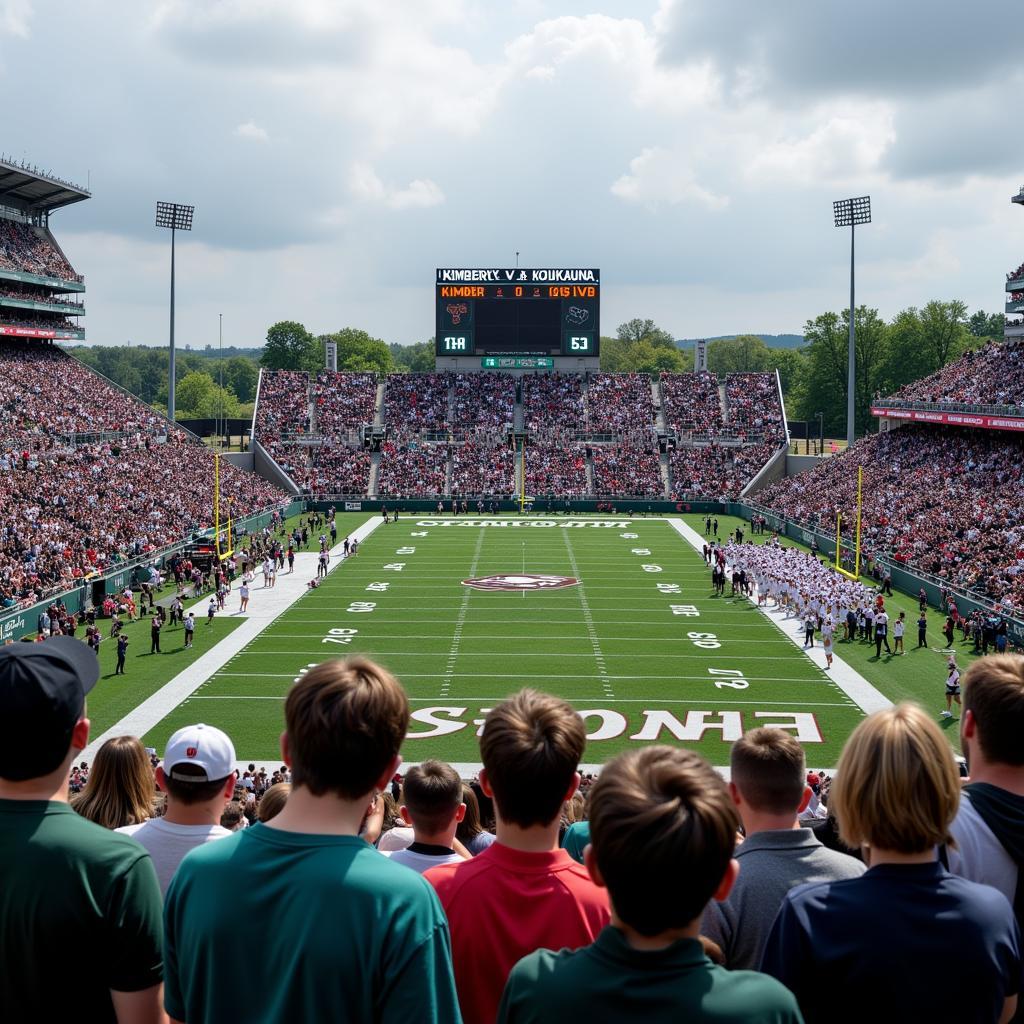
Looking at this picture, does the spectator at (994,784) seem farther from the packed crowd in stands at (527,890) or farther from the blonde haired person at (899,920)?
the blonde haired person at (899,920)

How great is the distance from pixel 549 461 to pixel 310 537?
61.2 feet

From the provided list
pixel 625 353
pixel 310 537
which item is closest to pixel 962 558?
pixel 310 537

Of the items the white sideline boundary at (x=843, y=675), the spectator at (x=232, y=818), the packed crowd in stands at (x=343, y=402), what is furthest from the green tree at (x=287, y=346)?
the spectator at (x=232, y=818)

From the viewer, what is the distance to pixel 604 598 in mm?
31125

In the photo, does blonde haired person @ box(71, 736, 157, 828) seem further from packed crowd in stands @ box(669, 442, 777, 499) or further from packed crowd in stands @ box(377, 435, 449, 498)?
packed crowd in stands @ box(669, 442, 777, 499)

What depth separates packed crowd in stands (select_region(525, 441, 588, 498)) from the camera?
56656mm

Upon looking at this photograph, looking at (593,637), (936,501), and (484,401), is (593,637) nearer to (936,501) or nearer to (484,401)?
(936,501)

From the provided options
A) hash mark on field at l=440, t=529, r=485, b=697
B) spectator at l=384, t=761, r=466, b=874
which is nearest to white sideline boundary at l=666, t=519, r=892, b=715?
hash mark on field at l=440, t=529, r=485, b=697

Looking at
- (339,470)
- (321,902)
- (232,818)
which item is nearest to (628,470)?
(339,470)

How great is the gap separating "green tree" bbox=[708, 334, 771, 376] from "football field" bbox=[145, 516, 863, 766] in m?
119

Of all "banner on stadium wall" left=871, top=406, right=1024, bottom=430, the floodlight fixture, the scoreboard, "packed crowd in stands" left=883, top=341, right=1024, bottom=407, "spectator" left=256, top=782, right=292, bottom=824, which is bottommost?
"spectator" left=256, top=782, right=292, bottom=824

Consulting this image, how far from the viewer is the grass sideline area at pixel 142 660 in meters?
20.3

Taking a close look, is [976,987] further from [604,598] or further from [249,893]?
[604,598]

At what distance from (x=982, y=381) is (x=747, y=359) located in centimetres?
11653
